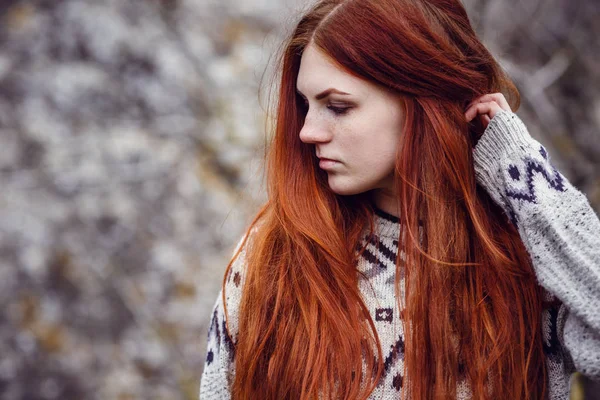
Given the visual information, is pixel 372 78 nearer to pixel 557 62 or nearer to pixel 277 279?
pixel 277 279

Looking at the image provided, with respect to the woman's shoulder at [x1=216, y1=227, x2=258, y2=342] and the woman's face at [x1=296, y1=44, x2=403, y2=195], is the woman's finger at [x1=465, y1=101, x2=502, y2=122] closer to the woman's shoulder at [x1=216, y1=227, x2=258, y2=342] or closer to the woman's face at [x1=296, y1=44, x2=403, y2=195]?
the woman's face at [x1=296, y1=44, x2=403, y2=195]

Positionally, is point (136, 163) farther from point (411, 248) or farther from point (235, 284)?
point (411, 248)

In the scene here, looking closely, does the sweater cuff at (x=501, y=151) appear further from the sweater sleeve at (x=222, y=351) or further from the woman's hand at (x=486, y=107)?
the sweater sleeve at (x=222, y=351)

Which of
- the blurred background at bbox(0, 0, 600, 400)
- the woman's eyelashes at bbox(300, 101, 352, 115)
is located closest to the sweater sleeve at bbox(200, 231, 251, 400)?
the woman's eyelashes at bbox(300, 101, 352, 115)

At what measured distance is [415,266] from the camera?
151cm

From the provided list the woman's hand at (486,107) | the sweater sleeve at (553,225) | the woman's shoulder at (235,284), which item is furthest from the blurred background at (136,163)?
the sweater sleeve at (553,225)

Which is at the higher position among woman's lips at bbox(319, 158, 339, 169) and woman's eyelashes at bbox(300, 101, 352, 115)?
woman's eyelashes at bbox(300, 101, 352, 115)

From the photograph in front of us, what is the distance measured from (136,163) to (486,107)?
6.02 feet

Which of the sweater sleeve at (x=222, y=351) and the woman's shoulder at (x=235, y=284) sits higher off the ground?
the woman's shoulder at (x=235, y=284)

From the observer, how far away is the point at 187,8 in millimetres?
3027

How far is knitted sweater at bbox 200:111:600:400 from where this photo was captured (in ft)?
4.43

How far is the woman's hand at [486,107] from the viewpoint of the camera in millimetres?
1547

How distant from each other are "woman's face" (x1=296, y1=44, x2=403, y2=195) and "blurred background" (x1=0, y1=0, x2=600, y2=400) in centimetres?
120

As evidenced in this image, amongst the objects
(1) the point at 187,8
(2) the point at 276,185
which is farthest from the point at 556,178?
(1) the point at 187,8
